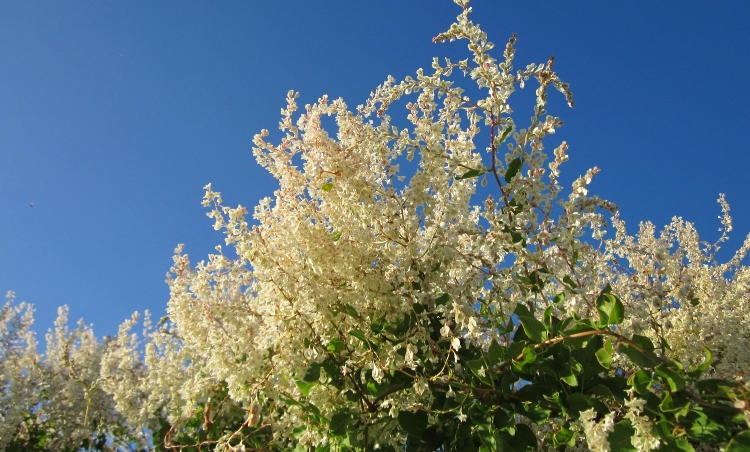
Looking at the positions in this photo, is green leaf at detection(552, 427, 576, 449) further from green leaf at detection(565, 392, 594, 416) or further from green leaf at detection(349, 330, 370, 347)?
green leaf at detection(349, 330, 370, 347)

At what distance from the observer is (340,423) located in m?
1.92

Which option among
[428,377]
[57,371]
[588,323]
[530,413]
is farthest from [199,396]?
[57,371]

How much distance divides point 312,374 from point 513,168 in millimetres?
1069

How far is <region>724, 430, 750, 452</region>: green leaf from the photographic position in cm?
129

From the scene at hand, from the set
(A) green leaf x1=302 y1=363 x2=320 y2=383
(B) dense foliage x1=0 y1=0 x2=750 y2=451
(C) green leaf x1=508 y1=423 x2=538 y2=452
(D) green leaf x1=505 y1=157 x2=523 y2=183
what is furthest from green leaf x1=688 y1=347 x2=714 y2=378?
(A) green leaf x1=302 y1=363 x2=320 y2=383

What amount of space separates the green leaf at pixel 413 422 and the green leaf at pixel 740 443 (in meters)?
0.95

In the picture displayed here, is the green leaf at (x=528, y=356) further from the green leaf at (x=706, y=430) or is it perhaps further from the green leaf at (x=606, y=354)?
the green leaf at (x=706, y=430)

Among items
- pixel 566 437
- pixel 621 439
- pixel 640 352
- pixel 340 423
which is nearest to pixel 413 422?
pixel 340 423

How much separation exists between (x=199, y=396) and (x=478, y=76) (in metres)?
1.88

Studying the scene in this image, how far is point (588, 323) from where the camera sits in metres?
1.64

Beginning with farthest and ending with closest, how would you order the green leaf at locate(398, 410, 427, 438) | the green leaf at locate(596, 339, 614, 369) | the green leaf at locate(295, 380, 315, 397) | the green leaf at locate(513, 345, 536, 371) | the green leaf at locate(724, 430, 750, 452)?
the green leaf at locate(295, 380, 315, 397) < the green leaf at locate(398, 410, 427, 438) < the green leaf at locate(513, 345, 536, 371) < the green leaf at locate(596, 339, 614, 369) < the green leaf at locate(724, 430, 750, 452)

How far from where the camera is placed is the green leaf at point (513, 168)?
1.92 metres

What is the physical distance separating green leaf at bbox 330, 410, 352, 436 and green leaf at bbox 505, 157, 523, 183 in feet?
3.54

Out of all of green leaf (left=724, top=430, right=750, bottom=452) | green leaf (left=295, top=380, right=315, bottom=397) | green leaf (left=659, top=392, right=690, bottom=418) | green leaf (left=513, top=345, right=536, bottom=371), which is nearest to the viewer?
green leaf (left=724, top=430, right=750, bottom=452)
